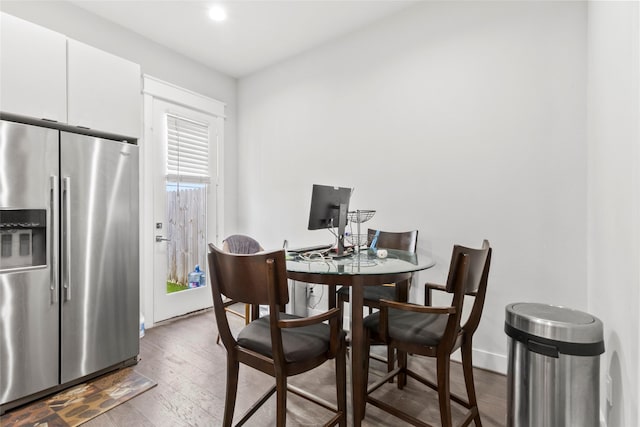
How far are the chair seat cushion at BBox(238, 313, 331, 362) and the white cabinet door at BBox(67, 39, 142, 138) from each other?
1999 mm

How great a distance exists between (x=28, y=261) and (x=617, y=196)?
3.42 meters

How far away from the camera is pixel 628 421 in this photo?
1252 millimetres

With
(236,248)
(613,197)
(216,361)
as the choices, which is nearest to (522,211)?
(613,197)

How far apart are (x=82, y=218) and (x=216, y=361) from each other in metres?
1.51

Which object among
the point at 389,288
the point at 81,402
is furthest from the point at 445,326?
the point at 81,402

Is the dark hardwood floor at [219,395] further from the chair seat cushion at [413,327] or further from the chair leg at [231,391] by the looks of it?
the chair seat cushion at [413,327]

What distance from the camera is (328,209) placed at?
226cm

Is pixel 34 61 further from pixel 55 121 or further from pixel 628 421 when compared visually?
pixel 628 421

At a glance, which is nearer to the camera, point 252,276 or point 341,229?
point 252,276

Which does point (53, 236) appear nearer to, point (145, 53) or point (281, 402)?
point (281, 402)

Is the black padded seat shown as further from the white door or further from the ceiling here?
the ceiling

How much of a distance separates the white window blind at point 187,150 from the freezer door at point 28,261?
61.2 inches

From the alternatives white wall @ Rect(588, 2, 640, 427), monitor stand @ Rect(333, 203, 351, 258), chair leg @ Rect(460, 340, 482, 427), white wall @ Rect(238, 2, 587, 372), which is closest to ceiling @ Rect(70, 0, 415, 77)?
white wall @ Rect(238, 2, 587, 372)

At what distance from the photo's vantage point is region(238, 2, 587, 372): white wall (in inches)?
86.7
